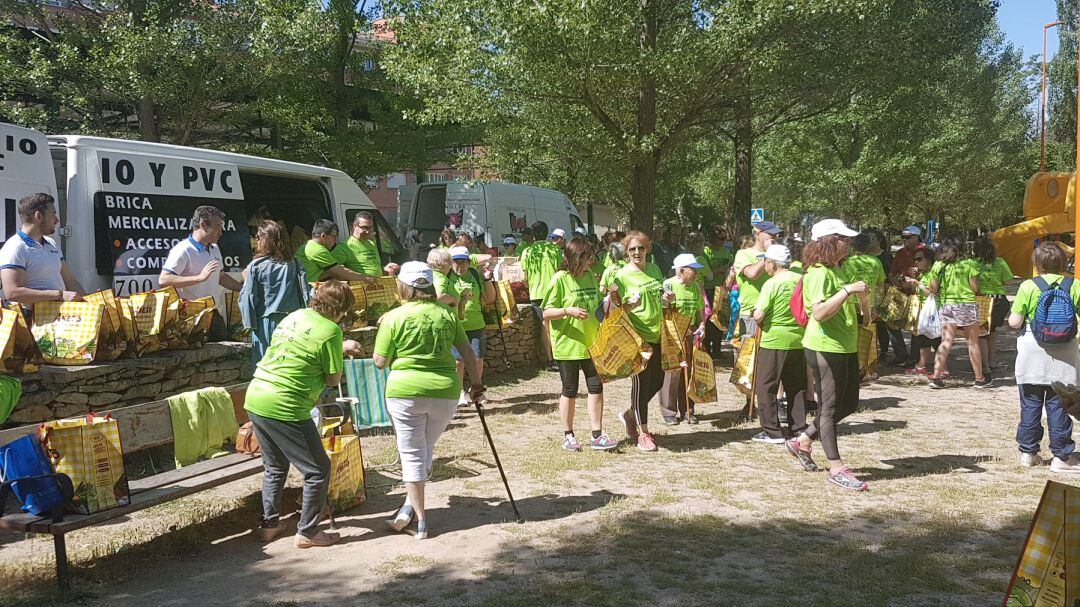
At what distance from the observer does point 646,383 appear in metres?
7.10

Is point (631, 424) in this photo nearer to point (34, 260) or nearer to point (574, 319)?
point (574, 319)

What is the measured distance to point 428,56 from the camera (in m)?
13.4

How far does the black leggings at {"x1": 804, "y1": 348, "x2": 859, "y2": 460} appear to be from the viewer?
5.79m

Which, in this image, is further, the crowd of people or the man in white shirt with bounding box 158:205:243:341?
the man in white shirt with bounding box 158:205:243:341

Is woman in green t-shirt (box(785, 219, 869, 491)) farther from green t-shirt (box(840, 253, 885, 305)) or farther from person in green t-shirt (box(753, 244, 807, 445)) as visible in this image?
green t-shirt (box(840, 253, 885, 305))

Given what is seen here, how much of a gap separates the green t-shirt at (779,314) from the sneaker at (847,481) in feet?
3.83

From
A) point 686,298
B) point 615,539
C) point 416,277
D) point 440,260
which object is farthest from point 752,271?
point 416,277

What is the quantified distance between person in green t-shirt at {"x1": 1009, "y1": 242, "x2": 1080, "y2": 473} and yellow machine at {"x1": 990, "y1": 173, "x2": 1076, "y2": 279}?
2005 cm

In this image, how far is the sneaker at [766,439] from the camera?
7242 millimetres

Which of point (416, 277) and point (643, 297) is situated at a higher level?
point (416, 277)

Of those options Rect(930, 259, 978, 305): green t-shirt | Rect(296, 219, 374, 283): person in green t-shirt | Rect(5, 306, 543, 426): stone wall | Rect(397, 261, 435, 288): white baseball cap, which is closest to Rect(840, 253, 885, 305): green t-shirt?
Rect(930, 259, 978, 305): green t-shirt

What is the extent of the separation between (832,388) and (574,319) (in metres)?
1.97

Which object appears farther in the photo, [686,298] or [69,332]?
[686,298]

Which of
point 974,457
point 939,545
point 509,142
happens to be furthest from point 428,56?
point 939,545
